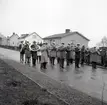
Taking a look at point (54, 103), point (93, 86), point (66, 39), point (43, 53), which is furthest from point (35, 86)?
point (66, 39)

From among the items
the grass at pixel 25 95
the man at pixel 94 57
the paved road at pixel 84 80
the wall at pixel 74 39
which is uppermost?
the wall at pixel 74 39

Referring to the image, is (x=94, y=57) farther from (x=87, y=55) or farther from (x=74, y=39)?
(x=74, y=39)

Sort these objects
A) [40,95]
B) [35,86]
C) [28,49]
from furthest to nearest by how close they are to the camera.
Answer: [28,49] → [35,86] → [40,95]

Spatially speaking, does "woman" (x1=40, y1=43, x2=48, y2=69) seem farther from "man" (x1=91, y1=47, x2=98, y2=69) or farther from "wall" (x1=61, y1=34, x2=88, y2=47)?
"wall" (x1=61, y1=34, x2=88, y2=47)

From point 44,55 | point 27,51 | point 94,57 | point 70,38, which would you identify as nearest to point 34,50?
point 27,51

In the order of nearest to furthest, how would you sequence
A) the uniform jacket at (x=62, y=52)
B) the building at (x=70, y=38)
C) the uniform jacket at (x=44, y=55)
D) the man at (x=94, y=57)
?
the uniform jacket at (x=44, y=55), the uniform jacket at (x=62, y=52), the man at (x=94, y=57), the building at (x=70, y=38)

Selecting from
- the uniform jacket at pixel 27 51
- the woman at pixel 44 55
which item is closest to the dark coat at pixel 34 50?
the uniform jacket at pixel 27 51

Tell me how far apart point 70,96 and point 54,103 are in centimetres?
122

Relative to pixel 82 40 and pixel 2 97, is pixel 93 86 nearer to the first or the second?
pixel 2 97

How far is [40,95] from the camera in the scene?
687cm

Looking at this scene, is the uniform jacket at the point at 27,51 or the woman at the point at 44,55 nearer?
the woman at the point at 44,55

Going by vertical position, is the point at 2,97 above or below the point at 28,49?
below

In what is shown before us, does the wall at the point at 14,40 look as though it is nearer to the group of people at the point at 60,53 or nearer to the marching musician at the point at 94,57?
the group of people at the point at 60,53

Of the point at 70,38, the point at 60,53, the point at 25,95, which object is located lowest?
the point at 25,95
